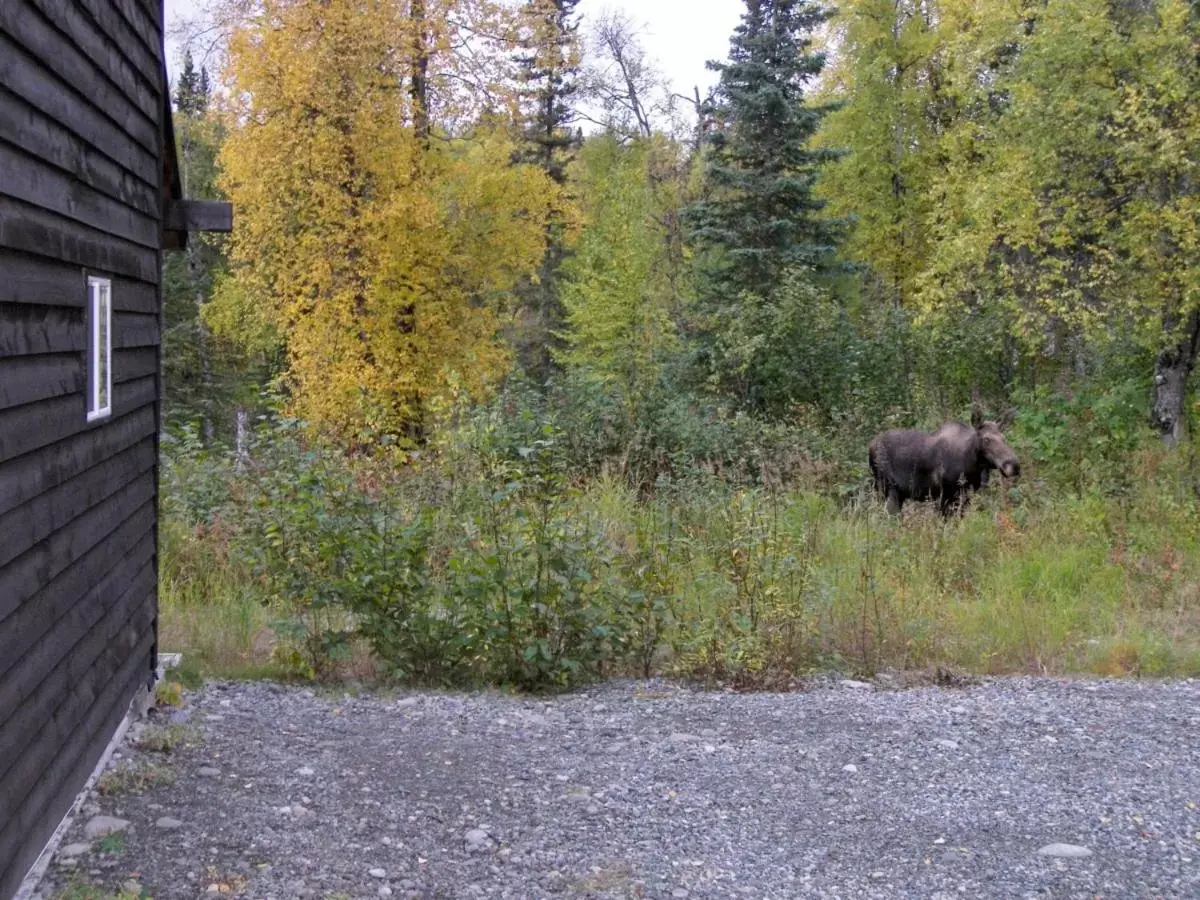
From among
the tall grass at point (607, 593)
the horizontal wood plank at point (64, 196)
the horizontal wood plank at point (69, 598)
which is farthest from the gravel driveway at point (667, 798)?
the horizontal wood plank at point (64, 196)

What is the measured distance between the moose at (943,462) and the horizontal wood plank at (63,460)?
967 cm

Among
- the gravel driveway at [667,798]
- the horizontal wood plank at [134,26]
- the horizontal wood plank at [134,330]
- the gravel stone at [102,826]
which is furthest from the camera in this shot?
the horizontal wood plank at [134,330]

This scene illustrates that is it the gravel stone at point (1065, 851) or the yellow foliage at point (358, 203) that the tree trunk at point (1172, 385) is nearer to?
the yellow foliage at point (358, 203)

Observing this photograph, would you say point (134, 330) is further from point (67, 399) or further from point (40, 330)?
point (40, 330)

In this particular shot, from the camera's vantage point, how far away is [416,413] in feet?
66.4

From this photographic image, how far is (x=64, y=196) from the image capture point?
4594mm

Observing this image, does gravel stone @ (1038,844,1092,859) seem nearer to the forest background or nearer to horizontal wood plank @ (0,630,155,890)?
the forest background

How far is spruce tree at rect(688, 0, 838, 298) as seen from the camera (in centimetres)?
2619

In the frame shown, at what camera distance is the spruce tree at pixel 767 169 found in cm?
2619

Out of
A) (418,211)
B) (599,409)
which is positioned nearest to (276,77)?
(418,211)

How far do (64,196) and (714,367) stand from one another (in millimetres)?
17309

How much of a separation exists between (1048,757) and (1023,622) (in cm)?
279

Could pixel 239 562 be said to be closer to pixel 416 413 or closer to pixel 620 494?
pixel 620 494

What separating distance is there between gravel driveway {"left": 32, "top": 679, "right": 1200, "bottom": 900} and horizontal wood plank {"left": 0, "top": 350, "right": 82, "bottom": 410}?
1.83 m
